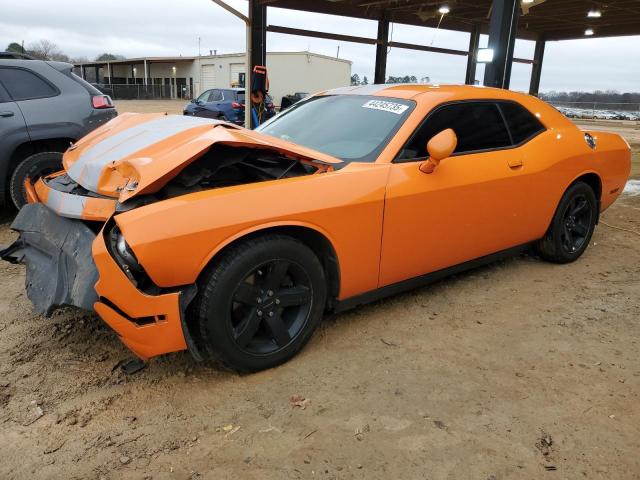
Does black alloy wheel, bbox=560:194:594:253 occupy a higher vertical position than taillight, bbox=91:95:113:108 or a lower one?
lower

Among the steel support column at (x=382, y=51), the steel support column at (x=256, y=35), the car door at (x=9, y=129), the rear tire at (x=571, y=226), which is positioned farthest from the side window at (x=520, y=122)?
the steel support column at (x=382, y=51)

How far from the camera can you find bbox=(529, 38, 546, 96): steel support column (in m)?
16.9

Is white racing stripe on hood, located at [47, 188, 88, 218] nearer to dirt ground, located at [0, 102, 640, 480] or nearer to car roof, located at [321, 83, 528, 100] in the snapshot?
dirt ground, located at [0, 102, 640, 480]

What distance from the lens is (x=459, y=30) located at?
15203 mm

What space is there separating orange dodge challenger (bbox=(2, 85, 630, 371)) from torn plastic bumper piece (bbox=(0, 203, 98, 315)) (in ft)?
0.03

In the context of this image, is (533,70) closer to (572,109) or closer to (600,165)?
(600,165)

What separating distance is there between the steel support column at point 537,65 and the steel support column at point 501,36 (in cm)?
1016

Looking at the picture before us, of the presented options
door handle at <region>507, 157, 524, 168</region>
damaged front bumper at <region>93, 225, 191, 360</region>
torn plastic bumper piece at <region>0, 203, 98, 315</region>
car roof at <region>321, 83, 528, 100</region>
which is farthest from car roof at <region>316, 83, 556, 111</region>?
torn plastic bumper piece at <region>0, 203, 98, 315</region>

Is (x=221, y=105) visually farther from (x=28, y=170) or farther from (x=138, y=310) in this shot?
(x=138, y=310)

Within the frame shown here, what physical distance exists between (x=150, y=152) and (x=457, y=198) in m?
1.93

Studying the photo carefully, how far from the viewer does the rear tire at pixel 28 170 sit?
208 inches

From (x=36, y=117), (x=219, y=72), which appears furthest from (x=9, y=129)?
(x=219, y=72)

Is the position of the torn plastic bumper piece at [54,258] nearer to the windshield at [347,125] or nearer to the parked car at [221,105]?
the windshield at [347,125]

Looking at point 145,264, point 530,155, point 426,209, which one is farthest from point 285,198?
point 530,155
